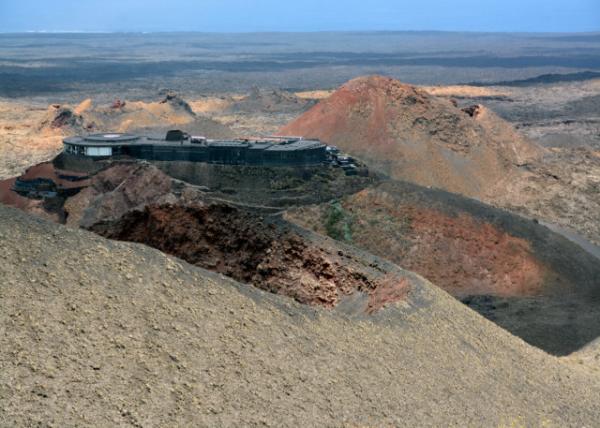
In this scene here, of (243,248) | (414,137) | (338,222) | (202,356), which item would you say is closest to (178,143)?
(338,222)

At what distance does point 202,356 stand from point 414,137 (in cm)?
4357

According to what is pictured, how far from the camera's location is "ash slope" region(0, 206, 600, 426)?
1262cm

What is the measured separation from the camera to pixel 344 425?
579 inches

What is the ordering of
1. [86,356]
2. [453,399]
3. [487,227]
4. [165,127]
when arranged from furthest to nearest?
[165,127] → [487,227] → [453,399] → [86,356]

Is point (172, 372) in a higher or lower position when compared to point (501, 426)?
higher

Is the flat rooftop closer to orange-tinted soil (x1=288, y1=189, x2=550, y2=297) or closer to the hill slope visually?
orange-tinted soil (x1=288, y1=189, x2=550, y2=297)

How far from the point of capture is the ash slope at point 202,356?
41.4 ft

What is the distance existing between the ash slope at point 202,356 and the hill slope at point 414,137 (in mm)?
34171

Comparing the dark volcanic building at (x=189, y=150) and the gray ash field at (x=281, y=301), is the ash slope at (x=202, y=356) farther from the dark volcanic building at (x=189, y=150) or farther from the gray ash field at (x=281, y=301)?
the dark volcanic building at (x=189, y=150)

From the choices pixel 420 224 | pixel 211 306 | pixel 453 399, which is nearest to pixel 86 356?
pixel 211 306

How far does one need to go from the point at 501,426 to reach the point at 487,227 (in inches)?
912

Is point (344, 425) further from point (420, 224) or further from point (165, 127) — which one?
point (165, 127)

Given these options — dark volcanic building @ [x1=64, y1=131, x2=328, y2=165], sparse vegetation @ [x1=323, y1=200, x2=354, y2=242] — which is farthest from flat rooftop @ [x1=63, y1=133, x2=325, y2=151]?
sparse vegetation @ [x1=323, y1=200, x2=354, y2=242]

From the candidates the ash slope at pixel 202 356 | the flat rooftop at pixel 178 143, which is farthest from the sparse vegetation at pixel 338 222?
the ash slope at pixel 202 356
